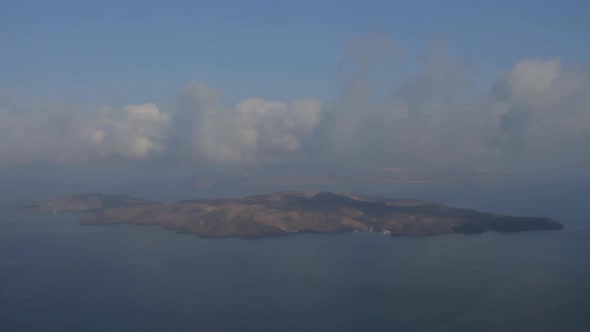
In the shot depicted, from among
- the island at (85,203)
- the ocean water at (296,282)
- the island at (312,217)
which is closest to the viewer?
the ocean water at (296,282)

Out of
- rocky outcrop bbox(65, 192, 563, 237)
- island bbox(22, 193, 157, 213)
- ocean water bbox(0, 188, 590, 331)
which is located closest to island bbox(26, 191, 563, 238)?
rocky outcrop bbox(65, 192, 563, 237)

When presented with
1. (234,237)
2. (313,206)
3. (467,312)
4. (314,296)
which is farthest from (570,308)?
(313,206)

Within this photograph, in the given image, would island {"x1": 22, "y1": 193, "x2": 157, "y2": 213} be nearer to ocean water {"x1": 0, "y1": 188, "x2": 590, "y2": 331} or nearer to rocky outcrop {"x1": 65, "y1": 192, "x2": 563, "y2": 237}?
rocky outcrop {"x1": 65, "y1": 192, "x2": 563, "y2": 237}

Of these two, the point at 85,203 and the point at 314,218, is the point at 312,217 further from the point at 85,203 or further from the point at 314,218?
the point at 85,203

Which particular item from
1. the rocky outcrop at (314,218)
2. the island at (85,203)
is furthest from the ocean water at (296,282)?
the island at (85,203)

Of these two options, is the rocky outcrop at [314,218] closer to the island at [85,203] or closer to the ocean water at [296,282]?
the ocean water at [296,282]

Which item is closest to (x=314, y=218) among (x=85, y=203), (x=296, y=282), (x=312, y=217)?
(x=312, y=217)
